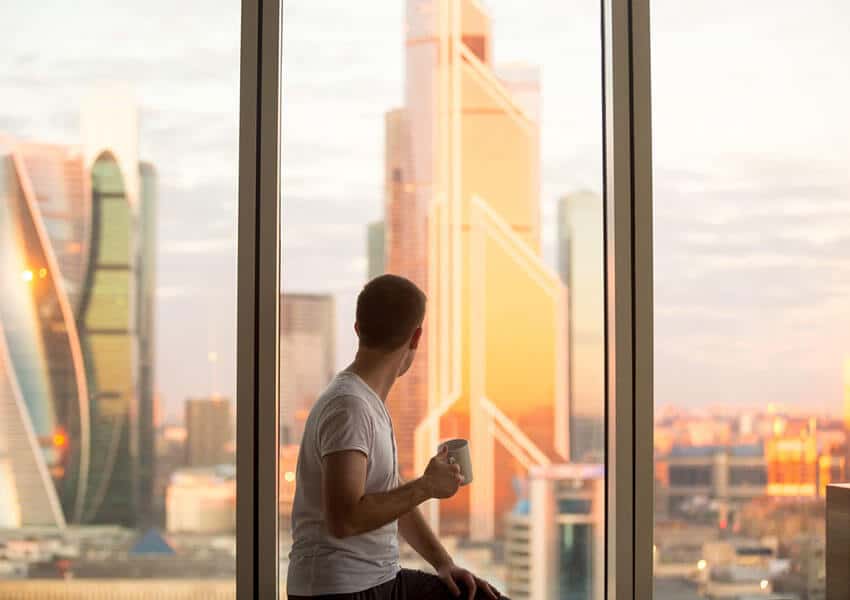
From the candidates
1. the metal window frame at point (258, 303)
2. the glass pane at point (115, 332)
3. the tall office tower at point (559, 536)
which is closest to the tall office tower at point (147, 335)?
the glass pane at point (115, 332)

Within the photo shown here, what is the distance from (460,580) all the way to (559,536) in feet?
1.20

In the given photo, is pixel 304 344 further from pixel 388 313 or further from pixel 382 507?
pixel 382 507

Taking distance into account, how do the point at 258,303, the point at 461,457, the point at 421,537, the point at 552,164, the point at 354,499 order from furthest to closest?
the point at 552,164
the point at 258,303
the point at 421,537
the point at 461,457
the point at 354,499

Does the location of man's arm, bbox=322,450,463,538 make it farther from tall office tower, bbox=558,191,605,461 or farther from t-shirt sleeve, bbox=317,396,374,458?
tall office tower, bbox=558,191,605,461

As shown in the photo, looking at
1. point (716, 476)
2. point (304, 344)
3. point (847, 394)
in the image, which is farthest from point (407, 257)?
point (847, 394)

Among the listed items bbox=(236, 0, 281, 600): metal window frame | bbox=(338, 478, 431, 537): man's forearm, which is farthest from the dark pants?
bbox=(236, 0, 281, 600): metal window frame

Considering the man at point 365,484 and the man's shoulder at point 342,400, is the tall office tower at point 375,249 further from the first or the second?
the man's shoulder at point 342,400

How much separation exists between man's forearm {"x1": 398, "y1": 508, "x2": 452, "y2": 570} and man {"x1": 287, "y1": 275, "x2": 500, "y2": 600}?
27 mm

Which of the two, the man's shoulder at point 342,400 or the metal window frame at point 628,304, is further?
the metal window frame at point 628,304

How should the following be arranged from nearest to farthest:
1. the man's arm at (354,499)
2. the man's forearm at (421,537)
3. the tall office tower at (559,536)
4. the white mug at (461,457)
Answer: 1. the man's arm at (354,499)
2. the white mug at (461,457)
3. the man's forearm at (421,537)
4. the tall office tower at (559,536)

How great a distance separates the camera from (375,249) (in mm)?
2137

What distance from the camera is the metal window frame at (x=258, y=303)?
2027mm

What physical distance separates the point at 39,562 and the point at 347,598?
801 millimetres

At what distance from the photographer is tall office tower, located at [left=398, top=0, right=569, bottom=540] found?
2137 millimetres
